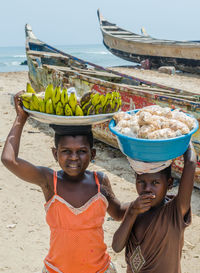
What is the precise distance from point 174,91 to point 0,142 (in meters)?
3.66

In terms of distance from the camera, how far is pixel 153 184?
168 cm

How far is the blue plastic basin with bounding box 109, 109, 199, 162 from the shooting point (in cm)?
142

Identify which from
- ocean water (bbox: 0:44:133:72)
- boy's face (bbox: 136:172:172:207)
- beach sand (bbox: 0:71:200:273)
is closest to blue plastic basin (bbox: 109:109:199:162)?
boy's face (bbox: 136:172:172:207)

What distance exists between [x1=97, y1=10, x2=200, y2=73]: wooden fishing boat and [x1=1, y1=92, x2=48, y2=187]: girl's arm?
44.4 ft

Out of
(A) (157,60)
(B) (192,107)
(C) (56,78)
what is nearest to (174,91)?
(B) (192,107)

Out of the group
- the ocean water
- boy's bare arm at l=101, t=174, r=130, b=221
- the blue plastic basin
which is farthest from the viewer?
the ocean water

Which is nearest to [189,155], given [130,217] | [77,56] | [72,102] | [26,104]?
[130,217]

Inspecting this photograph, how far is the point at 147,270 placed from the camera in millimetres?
1698

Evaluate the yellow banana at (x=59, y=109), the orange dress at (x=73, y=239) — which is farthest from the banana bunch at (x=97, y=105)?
the orange dress at (x=73, y=239)

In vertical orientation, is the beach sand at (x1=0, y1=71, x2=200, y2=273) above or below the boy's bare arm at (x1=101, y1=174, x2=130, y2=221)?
below

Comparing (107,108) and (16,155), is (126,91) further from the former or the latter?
(16,155)

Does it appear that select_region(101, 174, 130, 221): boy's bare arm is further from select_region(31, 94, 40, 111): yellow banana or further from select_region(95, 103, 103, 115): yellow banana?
select_region(31, 94, 40, 111): yellow banana

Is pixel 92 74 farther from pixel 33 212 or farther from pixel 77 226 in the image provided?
pixel 77 226

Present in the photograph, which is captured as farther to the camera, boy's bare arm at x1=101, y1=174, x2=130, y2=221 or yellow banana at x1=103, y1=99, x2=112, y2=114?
boy's bare arm at x1=101, y1=174, x2=130, y2=221
